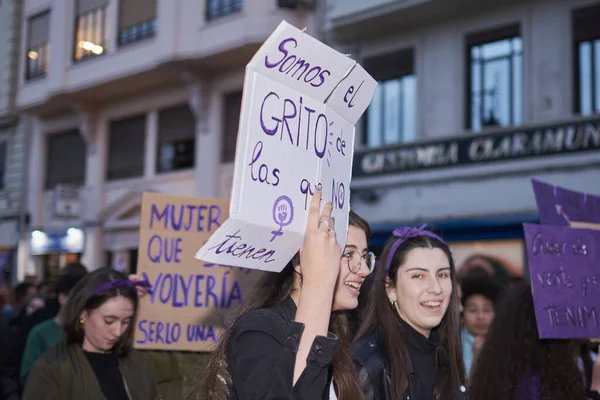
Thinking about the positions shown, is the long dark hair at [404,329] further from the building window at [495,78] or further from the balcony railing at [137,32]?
the balcony railing at [137,32]

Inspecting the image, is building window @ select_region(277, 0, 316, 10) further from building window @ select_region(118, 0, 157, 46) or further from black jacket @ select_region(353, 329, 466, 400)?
black jacket @ select_region(353, 329, 466, 400)

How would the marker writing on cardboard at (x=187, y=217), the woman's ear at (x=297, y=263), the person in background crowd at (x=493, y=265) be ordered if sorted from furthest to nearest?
the person in background crowd at (x=493, y=265), the marker writing on cardboard at (x=187, y=217), the woman's ear at (x=297, y=263)

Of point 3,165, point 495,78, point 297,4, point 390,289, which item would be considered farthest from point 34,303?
point 3,165

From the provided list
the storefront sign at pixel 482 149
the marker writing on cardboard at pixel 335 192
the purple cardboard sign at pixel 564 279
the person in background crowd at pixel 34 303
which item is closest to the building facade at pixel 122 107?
the storefront sign at pixel 482 149

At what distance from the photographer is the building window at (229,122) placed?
1485 centimetres

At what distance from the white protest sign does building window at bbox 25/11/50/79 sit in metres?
17.8

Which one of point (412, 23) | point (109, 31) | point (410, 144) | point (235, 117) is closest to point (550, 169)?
point (410, 144)

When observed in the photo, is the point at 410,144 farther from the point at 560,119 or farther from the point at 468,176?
the point at 560,119

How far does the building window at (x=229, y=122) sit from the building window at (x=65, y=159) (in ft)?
16.2

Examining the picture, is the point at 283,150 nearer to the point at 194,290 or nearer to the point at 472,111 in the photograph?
the point at 194,290

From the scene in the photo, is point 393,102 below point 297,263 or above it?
above

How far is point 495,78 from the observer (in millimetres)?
11078

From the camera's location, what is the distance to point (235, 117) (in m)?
14.8

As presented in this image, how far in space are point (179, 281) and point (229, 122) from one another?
10.6 meters
